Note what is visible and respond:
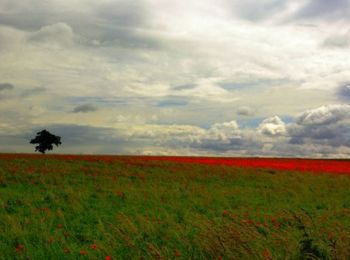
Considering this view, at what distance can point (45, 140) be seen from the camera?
50.0 m

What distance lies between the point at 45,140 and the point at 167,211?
3786cm

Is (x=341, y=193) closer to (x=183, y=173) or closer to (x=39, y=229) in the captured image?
(x=183, y=173)

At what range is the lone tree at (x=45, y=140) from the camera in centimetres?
4981

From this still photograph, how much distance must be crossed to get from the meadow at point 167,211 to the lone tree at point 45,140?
19.5m

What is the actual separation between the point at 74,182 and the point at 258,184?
11.1 metres

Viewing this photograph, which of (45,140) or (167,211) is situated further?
(45,140)

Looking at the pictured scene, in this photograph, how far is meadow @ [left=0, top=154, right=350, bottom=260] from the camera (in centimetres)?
721

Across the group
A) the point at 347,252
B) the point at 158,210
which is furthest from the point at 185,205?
the point at 347,252

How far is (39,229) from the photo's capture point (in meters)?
11.1

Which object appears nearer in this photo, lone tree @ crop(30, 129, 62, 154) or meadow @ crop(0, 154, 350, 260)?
meadow @ crop(0, 154, 350, 260)

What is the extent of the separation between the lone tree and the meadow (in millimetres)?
19494

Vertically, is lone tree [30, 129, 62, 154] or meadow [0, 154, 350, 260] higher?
lone tree [30, 129, 62, 154]

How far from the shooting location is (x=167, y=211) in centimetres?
1537

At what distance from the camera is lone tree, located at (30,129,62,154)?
49.8 m
